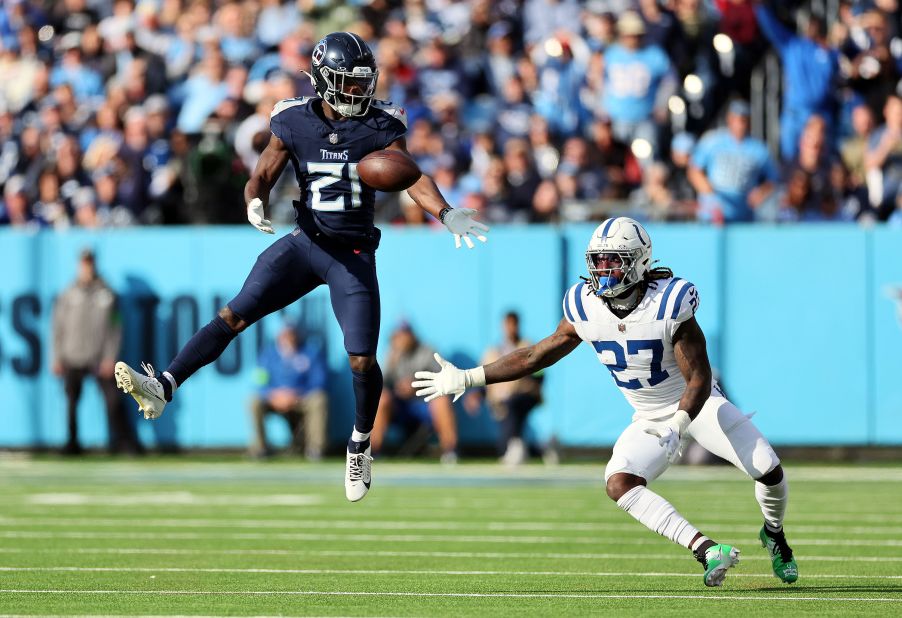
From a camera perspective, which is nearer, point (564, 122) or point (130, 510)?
point (130, 510)

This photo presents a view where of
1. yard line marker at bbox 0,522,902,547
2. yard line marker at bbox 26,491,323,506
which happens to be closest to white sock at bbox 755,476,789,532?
yard line marker at bbox 0,522,902,547

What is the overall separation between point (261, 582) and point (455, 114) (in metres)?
8.86

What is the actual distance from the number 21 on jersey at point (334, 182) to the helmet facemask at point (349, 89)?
0.27m

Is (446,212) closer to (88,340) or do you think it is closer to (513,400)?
(513,400)

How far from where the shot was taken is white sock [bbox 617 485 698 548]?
23.6ft

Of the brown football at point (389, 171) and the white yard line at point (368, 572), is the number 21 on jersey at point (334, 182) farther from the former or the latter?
the white yard line at point (368, 572)

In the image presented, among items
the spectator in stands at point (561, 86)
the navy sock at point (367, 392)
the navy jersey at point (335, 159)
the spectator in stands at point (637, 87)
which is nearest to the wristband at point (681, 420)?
the navy sock at point (367, 392)

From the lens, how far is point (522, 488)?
1295 cm

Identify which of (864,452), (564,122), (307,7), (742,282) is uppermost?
(307,7)

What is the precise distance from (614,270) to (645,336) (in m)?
0.32

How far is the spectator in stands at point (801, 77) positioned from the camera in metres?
15.7

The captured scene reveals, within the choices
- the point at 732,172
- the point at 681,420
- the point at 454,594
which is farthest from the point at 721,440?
the point at 732,172

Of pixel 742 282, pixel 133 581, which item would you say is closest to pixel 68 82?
pixel 742 282

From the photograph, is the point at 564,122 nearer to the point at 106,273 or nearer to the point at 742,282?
the point at 742,282
